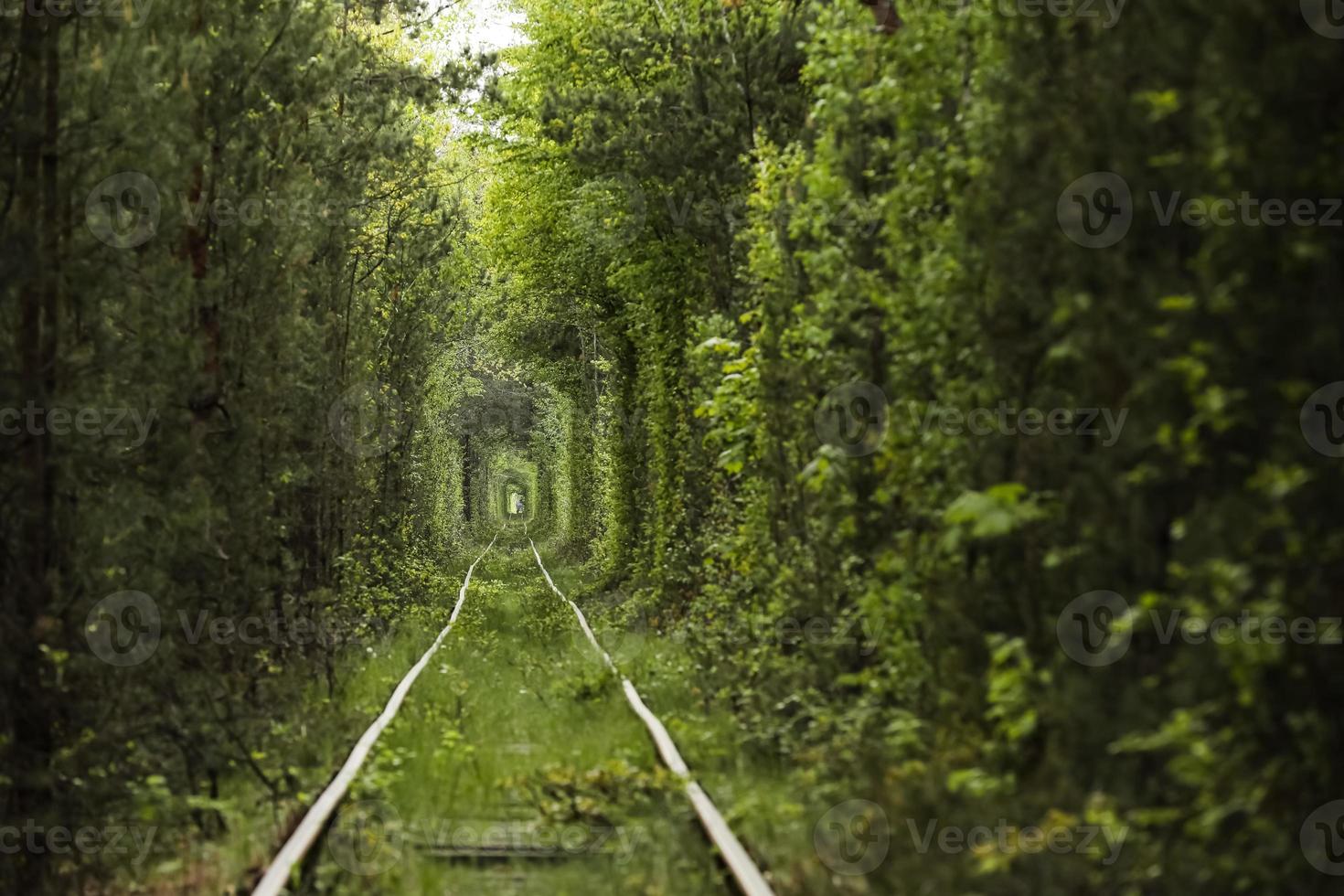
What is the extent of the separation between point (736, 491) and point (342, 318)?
20.4 feet

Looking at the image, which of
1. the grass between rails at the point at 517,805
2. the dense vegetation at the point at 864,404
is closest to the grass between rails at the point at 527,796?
the grass between rails at the point at 517,805

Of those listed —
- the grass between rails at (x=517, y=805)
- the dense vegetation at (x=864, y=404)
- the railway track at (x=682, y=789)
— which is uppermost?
the dense vegetation at (x=864, y=404)

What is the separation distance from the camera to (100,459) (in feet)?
27.2

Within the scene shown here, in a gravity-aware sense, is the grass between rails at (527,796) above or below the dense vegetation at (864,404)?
below

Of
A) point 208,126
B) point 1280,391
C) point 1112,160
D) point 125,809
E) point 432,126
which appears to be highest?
point 432,126

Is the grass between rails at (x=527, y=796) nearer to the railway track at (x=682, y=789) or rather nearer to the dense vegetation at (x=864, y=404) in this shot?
the railway track at (x=682, y=789)

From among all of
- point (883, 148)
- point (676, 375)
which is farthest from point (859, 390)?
point (676, 375)

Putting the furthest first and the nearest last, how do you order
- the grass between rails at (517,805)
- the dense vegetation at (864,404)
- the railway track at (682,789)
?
the grass between rails at (517,805) < the railway track at (682,789) < the dense vegetation at (864,404)

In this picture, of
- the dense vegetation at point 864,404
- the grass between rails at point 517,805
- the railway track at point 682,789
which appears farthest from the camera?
the grass between rails at point 517,805

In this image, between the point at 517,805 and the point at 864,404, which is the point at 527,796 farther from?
the point at 864,404

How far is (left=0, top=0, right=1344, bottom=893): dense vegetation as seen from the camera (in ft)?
14.9

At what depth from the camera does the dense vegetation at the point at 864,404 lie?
455 centimetres

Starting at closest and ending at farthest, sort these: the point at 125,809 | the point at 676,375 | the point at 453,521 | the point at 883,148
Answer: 1. the point at 125,809
2. the point at 883,148
3. the point at 676,375
4. the point at 453,521

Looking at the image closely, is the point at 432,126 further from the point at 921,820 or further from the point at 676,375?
the point at 921,820
